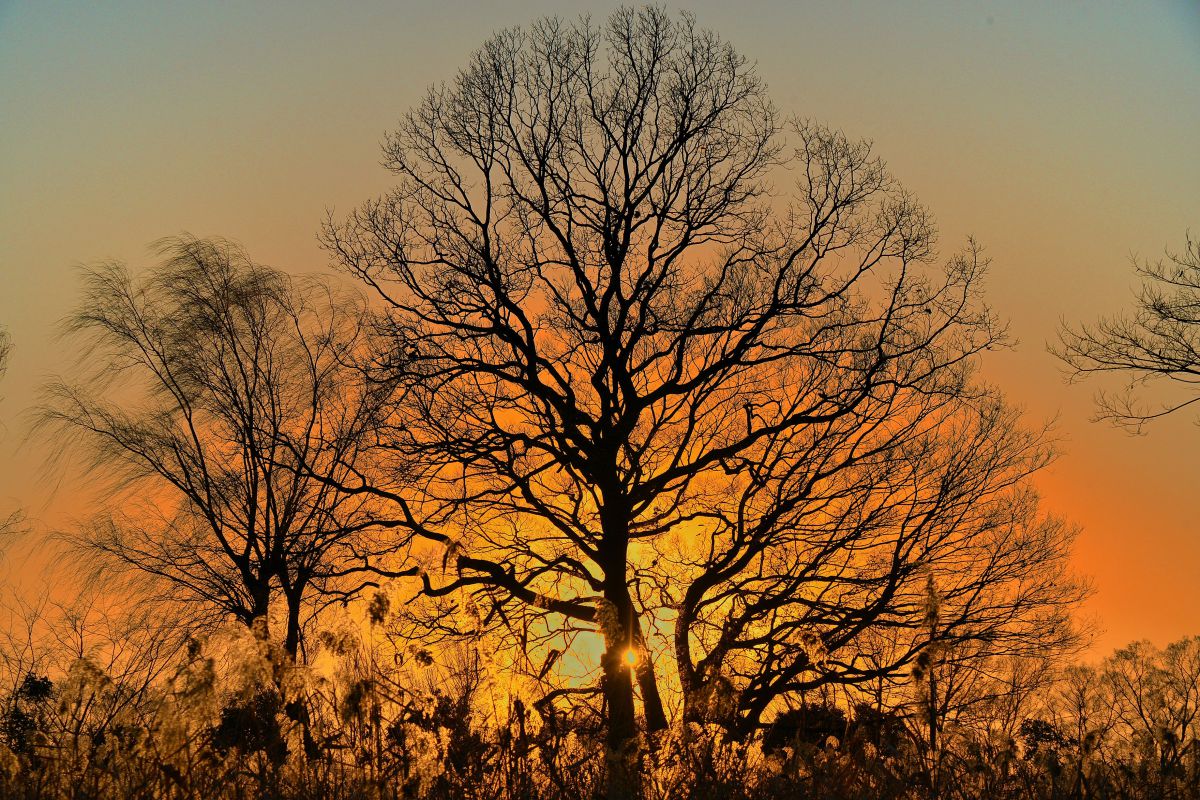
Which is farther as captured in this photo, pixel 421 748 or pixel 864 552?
pixel 864 552

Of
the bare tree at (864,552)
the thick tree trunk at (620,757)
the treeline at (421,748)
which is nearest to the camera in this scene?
the treeline at (421,748)

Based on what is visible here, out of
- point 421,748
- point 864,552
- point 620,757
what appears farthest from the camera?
point 864,552

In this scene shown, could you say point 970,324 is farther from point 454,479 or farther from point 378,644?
point 378,644

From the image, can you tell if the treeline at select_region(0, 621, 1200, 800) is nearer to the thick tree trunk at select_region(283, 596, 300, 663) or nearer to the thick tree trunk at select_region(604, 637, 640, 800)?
the thick tree trunk at select_region(604, 637, 640, 800)

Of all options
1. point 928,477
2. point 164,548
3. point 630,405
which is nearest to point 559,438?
point 630,405

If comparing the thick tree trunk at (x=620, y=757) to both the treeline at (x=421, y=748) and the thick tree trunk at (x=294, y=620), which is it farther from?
the thick tree trunk at (x=294, y=620)

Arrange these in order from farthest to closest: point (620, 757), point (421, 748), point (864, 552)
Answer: point (864, 552) < point (620, 757) < point (421, 748)

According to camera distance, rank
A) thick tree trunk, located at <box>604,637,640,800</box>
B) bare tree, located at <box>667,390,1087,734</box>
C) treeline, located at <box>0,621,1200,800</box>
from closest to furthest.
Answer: treeline, located at <box>0,621,1200,800</box> → thick tree trunk, located at <box>604,637,640,800</box> → bare tree, located at <box>667,390,1087,734</box>

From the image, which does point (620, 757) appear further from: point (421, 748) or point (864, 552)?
point (864, 552)

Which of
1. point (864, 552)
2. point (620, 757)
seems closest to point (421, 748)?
point (620, 757)

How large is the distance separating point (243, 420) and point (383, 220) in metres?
5.49

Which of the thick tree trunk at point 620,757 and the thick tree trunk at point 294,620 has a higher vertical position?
the thick tree trunk at point 294,620

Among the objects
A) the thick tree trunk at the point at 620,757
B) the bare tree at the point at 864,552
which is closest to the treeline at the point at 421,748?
the thick tree trunk at the point at 620,757

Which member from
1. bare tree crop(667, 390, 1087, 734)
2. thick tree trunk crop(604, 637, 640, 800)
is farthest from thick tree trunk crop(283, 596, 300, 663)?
thick tree trunk crop(604, 637, 640, 800)
